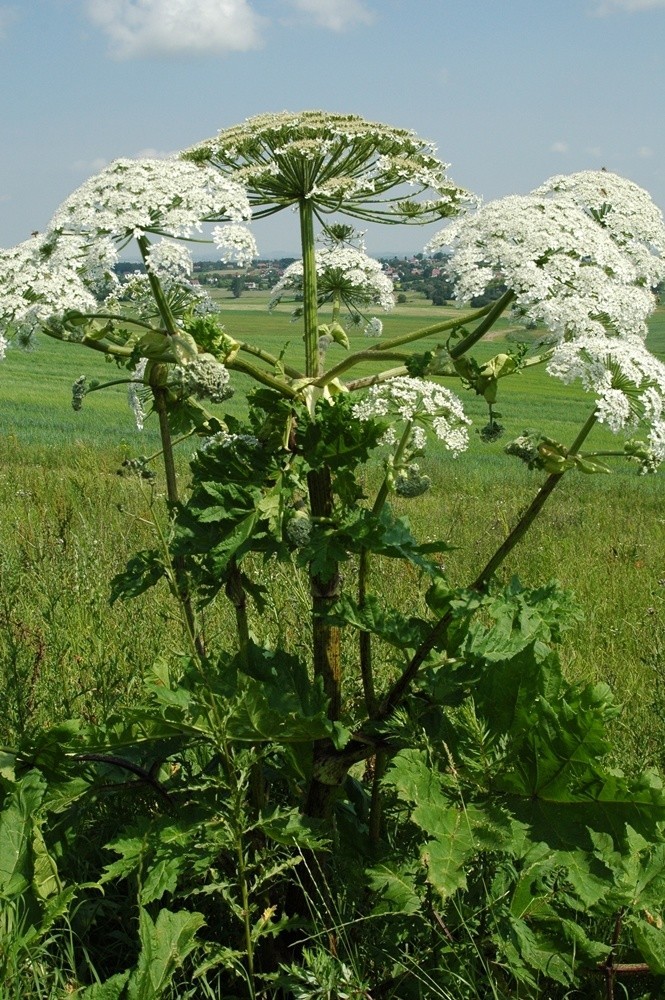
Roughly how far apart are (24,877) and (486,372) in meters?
1.79

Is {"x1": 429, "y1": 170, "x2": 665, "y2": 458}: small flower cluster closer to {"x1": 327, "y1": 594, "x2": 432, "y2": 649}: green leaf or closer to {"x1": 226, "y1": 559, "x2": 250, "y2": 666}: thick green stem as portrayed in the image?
{"x1": 327, "y1": 594, "x2": 432, "y2": 649}: green leaf

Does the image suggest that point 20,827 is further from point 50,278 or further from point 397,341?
point 397,341

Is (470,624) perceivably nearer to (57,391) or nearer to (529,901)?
(529,901)

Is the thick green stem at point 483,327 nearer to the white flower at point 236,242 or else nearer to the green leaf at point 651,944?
the white flower at point 236,242

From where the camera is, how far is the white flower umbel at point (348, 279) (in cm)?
299

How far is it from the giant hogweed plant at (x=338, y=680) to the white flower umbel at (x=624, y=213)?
18cm

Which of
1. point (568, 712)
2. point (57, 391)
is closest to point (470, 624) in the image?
point (568, 712)

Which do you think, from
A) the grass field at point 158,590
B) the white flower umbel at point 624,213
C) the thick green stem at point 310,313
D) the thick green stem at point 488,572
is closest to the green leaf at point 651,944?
the thick green stem at point 488,572

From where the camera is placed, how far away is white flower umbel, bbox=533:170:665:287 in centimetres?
288

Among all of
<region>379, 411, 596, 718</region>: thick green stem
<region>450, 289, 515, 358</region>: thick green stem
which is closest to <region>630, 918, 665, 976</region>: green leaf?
<region>379, 411, 596, 718</region>: thick green stem

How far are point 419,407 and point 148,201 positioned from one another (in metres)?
0.88

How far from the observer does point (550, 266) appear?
2430mm

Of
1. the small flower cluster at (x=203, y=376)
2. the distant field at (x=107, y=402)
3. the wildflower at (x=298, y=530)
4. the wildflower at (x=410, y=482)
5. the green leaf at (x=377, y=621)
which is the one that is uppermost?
the small flower cluster at (x=203, y=376)

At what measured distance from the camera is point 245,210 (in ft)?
8.00
